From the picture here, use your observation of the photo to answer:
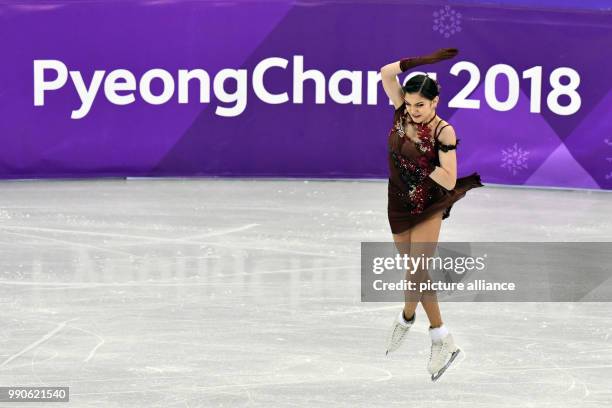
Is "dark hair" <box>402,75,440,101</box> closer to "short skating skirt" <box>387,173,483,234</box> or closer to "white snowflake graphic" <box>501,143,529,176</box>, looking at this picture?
"short skating skirt" <box>387,173,483,234</box>

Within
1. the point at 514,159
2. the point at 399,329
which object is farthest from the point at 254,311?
the point at 514,159

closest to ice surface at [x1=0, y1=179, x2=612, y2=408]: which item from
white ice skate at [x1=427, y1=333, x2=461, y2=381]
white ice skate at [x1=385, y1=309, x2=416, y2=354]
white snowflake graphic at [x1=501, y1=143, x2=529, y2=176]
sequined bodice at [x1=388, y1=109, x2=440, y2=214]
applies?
white ice skate at [x1=427, y1=333, x2=461, y2=381]

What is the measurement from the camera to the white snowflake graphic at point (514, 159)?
1515 cm

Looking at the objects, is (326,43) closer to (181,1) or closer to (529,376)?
(181,1)

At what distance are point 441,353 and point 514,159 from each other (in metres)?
8.00

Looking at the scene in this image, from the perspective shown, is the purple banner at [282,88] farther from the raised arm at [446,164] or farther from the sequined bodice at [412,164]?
the raised arm at [446,164]

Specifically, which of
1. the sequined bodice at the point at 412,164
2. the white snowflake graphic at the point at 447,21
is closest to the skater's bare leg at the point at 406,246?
the sequined bodice at the point at 412,164

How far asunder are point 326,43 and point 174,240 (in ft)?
13.4

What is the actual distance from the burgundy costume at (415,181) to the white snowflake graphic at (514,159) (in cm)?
820

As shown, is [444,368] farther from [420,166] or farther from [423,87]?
[423,87]

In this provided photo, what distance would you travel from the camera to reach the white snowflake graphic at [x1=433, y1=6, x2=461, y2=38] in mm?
15070
